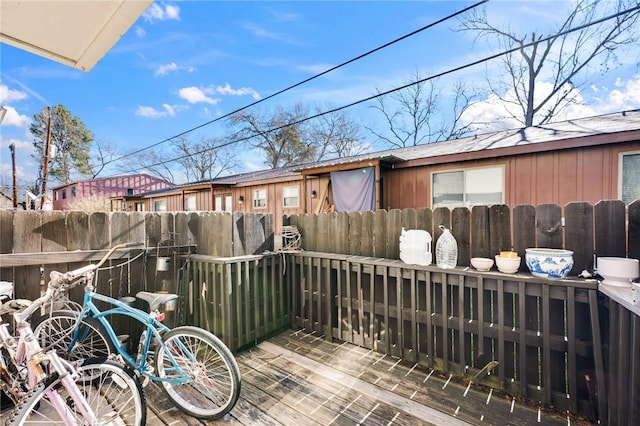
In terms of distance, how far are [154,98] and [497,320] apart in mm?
20226

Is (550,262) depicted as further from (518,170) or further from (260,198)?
(260,198)

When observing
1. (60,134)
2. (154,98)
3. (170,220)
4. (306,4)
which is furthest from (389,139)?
(60,134)

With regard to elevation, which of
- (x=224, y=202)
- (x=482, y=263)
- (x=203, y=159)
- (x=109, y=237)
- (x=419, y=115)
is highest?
(x=419, y=115)

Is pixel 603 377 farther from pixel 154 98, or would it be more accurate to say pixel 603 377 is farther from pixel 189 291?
pixel 154 98

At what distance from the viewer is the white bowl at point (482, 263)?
2334 mm

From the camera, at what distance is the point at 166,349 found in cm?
194

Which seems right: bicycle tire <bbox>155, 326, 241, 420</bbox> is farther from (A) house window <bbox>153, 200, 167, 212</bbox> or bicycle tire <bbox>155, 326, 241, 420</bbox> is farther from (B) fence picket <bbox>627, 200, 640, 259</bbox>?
(A) house window <bbox>153, 200, 167, 212</bbox>

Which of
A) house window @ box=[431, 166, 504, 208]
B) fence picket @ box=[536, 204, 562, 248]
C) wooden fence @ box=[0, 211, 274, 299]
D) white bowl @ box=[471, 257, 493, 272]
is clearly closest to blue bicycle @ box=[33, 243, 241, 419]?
wooden fence @ box=[0, 211, 274, 299]

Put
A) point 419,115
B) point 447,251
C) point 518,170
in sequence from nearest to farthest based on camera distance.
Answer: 1. point 447,251
2. point 518,170
3. point 419,115

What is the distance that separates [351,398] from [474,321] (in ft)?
4.05

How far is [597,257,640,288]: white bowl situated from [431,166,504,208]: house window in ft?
15.0

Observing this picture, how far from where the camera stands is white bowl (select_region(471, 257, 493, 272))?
2334 mm

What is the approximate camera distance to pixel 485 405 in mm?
2088

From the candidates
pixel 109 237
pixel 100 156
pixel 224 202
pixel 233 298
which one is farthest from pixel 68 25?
pixel 100 156
